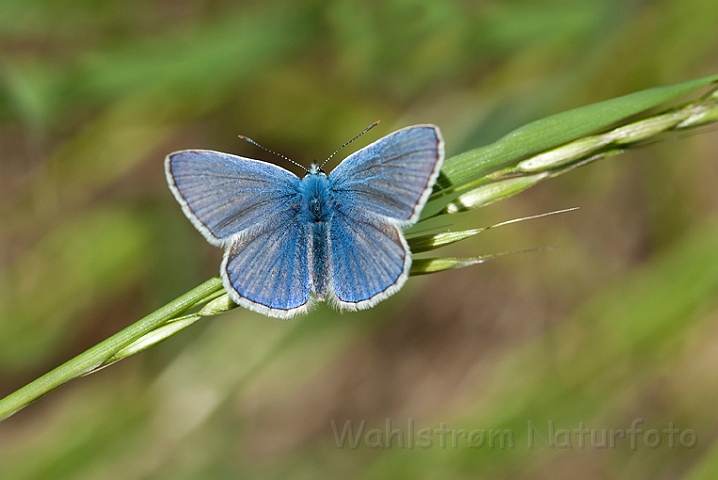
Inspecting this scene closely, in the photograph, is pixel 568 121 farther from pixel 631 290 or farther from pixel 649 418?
pixel 649 418

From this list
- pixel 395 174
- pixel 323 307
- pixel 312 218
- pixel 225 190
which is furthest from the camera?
pixel 323 307

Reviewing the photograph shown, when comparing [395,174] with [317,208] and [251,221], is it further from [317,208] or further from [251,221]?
[251,221]

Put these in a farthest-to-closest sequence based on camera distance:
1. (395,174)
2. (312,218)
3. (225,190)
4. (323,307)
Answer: (323,307) → (312,218) → (225,190) → (395,174)

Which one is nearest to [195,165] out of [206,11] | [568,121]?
[568,121]

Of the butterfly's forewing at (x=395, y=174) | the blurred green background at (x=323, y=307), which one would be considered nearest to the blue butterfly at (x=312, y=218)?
the butterfly's forewing at (x=395, y=174)

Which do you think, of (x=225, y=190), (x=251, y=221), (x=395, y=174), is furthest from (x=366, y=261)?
(x=225, y=190)

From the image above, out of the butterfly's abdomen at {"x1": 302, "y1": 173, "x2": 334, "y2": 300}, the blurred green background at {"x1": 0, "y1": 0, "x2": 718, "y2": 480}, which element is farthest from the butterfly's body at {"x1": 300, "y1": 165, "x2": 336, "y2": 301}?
the blurred green background at {"x1": 0, "y1": 0, "x2": 718, "y2": 480}

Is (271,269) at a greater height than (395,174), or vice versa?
(395,174)
